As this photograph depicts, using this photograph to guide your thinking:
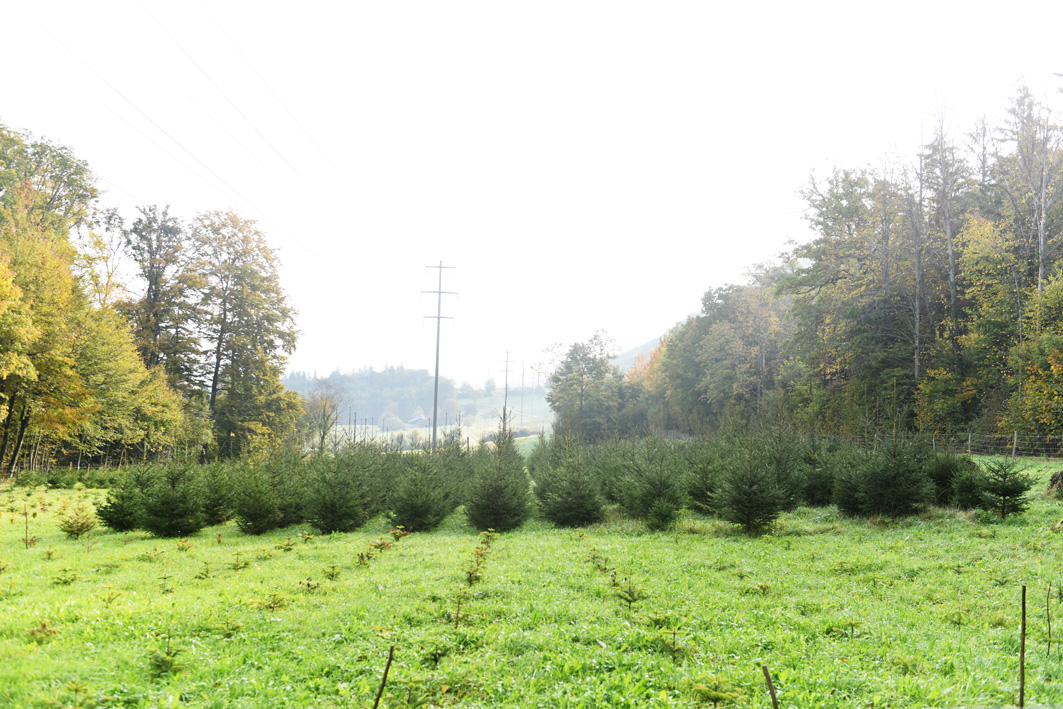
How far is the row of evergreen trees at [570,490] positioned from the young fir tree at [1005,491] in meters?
0.03

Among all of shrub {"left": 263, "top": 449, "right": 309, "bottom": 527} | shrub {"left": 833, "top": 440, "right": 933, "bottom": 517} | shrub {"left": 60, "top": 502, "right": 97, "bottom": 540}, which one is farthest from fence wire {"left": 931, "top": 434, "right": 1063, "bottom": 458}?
shrub {"left": 60, "top": 502, "right": 97, "bottom": 540}

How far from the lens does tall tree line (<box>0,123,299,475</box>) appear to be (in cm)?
2334

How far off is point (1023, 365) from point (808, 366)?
42.4 feet

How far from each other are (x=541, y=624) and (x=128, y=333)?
29.9 metres

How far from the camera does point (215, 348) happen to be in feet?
105

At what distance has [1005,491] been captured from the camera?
515 inches

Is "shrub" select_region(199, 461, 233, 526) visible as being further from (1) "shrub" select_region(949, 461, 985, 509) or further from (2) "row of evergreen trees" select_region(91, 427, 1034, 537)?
(1) "shrub" select_region(949, 461, 985, 509)

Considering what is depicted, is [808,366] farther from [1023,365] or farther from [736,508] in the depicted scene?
[736,508]

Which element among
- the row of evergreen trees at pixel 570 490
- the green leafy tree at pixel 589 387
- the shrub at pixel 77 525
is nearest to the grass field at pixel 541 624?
the shrub at pixel 77 525

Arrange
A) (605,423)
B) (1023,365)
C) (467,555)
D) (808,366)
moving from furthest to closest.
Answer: (605,423) → (808,366) → (1023,365) → (467,555)

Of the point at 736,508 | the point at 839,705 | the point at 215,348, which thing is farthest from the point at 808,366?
the point at 215,348

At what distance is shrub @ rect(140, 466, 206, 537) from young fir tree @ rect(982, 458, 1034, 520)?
2153cm

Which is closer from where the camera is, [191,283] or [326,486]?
[326,486]

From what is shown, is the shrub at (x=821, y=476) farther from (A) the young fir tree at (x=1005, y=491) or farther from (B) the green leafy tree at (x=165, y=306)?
(B) the green leafy tree at (x=165, y=306)
